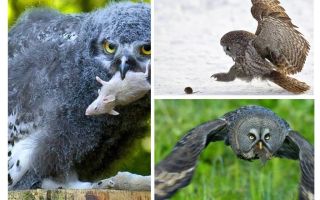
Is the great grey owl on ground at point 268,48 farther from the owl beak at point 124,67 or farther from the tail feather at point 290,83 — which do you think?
the owl beak at point 124,67

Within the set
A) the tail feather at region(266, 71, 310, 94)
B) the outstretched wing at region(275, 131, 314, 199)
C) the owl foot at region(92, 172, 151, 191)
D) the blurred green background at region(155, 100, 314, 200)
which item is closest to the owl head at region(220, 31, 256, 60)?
the tail feather at region(266, 71, 310, 94)

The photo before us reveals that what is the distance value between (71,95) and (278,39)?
0.82 meters

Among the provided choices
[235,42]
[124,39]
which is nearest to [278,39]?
[235,42]

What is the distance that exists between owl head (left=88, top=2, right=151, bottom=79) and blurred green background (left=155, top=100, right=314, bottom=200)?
1.32ft

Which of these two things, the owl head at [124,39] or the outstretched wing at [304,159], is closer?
the outstretched wing at [304,159]

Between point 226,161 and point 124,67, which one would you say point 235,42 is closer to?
point 124,67

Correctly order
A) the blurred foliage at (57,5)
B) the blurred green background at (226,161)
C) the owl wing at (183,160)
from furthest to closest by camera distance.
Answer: the blurred green background at (226,161) < the blurred foliage at (57,5) < the owl wing at (183,160)

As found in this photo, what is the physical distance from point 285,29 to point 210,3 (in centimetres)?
30

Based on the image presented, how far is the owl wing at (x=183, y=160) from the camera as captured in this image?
11.2 ft

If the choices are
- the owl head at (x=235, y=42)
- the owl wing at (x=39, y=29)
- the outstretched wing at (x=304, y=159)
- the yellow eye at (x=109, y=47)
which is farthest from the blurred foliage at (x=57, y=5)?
the outstretched wing at (x=304, y=159)

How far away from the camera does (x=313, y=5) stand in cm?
357

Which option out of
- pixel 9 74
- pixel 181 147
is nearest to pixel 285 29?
pixel 181 147

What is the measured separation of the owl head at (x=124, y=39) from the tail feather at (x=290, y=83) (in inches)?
19.4

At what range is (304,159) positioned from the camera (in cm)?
345
